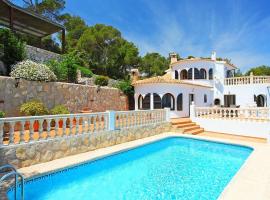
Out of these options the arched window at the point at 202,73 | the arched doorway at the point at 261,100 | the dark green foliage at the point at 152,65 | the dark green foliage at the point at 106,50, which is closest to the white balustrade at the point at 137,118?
the arched window at the point at 202,73

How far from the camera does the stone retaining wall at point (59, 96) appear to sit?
39.0ft

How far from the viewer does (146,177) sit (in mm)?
8414

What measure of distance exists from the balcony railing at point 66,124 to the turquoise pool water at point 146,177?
A: 185 centimetres

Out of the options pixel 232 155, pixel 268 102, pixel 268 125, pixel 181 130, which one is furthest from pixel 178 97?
pixel 268 102

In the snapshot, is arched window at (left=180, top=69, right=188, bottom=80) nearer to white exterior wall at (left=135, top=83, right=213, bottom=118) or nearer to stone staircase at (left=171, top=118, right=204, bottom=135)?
white exterior wall at (left=135, top=83, right=213, bottom=118)

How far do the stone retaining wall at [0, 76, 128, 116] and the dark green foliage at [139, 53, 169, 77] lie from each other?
19.5m

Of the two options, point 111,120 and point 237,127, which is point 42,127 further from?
point 237,127

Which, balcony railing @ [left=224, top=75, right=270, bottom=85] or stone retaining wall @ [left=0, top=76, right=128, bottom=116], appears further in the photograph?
balcony railing @ [left=224, top=75, right=270, bottom=85]

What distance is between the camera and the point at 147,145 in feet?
43.1

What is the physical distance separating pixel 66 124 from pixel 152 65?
30581 millimetres

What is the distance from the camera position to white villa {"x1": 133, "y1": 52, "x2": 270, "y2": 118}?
69.1 feet

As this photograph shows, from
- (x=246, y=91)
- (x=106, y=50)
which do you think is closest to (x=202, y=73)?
(x=246, y=91)

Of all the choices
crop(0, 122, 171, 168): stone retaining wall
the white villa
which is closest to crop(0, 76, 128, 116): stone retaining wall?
the white villa

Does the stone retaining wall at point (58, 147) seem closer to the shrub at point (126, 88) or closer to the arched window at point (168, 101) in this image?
the arched window at point (168, 101)
